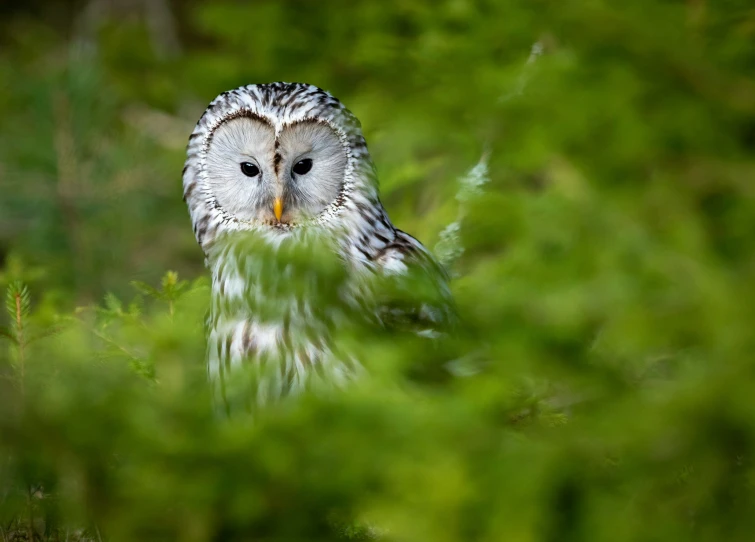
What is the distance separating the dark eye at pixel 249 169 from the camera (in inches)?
96.5

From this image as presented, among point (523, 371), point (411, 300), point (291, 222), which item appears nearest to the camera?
point (523, 371)

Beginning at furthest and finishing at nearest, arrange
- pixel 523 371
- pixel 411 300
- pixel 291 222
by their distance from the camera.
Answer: pixel 291 222 < pixel 411 300 < pixel 523 371

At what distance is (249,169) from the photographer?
247cm

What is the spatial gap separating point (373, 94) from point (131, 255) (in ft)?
8.67

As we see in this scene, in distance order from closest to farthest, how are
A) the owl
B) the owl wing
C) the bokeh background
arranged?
the bokeh background < the owl wing < the owl

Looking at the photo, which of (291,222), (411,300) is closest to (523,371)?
(411,300)

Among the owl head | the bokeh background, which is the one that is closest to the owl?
the owl head

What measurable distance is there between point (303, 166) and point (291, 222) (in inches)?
7.6

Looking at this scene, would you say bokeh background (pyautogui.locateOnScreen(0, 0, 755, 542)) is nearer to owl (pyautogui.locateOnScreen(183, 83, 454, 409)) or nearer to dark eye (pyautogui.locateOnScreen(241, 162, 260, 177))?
owl (pyautogui.locateOnScreen(183, 83, 454, 409))

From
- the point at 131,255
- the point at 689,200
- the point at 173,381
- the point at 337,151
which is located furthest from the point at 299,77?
the point at 173,381

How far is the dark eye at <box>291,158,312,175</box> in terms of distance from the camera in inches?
96.7

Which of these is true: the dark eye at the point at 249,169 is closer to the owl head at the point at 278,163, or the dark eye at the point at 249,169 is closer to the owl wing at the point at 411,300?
the owl head at the point at 278,163

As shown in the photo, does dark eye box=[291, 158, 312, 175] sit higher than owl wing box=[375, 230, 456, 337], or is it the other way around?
dark eye box=[291, 158, 312, 175]

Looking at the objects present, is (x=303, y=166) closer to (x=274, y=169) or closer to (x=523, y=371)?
(x=274, y=169)
